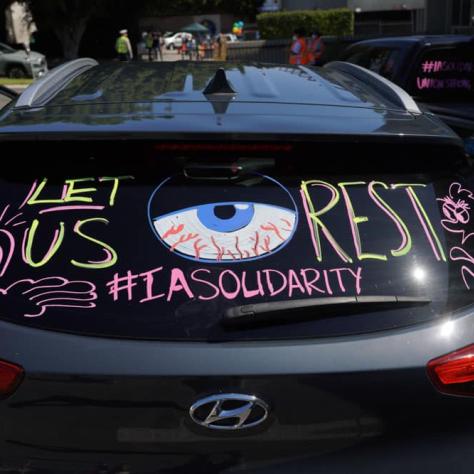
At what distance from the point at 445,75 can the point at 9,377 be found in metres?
6.11

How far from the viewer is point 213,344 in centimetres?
181

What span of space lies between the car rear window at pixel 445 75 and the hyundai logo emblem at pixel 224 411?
18.6ft

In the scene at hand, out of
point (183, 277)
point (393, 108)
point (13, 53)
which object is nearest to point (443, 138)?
point (393, 108)

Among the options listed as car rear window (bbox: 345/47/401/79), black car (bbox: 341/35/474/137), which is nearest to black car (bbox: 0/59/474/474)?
black car (bbox: 341/35/474/137)

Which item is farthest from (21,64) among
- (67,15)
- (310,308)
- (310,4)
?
(310,308)

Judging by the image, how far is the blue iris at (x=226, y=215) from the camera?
1993 millimetres

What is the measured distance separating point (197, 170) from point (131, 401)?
2.39 feet

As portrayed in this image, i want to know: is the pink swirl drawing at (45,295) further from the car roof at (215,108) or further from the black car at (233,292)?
the car roof at (215,108)

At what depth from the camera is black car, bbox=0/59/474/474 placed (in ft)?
5.79

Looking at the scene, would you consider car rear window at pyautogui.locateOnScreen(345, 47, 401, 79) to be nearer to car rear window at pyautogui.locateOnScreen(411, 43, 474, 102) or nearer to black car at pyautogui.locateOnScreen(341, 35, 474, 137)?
black car at pyautogui.locateOnScreen(341, 35, 474, 137)

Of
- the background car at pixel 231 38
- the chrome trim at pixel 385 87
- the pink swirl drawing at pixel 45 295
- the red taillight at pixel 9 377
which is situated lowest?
the background car at pixel 231 38

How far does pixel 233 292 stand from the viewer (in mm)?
1894

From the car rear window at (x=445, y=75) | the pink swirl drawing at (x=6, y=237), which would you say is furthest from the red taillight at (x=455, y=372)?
→ the car rear window at (x=445, y=75)

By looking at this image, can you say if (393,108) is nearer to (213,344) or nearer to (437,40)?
(213,344)
